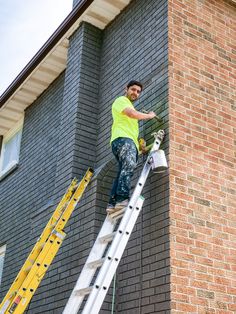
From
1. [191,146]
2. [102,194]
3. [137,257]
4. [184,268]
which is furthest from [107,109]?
[184,268]

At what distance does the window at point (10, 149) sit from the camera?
33.1 ft

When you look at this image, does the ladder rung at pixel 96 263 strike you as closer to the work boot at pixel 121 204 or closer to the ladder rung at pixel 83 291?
the ladder rung at pixel 83 291

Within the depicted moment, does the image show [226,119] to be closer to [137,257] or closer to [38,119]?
[137,257]

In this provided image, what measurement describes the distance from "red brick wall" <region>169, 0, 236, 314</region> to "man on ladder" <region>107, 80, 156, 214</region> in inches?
A: 16.2

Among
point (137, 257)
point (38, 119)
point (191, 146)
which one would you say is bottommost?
point (137, 257)

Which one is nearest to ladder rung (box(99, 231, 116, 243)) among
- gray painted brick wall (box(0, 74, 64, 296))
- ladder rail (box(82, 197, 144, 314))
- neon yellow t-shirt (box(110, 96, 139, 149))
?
ladder rail (box(82, 197, 144, 314))

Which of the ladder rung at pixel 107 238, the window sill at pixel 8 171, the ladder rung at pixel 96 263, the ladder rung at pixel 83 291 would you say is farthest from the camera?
the window sill at pixel 8 171

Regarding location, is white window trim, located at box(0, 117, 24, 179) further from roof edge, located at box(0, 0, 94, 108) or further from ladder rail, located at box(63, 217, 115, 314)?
ladder rail, located at box(63, 217, 115, 314)

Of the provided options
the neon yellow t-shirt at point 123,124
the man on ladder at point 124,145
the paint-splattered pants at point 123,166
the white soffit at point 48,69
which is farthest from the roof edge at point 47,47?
the paint-splattered pants at point 123,166

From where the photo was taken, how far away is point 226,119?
5734mm

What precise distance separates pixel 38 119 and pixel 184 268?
18.5ft

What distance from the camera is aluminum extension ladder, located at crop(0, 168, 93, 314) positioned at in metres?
4.27

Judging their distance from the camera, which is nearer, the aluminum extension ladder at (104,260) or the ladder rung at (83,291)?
the aluminum extension ladder at (104,260)

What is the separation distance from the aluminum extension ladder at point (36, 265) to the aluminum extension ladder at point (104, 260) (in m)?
0.46
